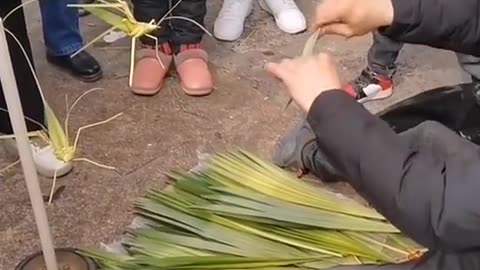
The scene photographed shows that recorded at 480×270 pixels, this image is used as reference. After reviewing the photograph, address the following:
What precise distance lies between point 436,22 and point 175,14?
1.00 m

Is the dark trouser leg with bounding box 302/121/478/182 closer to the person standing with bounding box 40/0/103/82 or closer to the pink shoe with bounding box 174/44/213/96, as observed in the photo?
the pink shoe with bounding box 174/44/213/96

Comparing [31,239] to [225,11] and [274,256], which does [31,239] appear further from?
[225,11]

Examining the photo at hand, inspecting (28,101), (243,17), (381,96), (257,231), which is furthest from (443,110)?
(28,101)

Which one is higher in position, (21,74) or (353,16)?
(353,16)

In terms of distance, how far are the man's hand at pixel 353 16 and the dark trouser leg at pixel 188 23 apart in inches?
36.3

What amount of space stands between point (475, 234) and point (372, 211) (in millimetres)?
565

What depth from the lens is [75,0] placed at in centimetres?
228

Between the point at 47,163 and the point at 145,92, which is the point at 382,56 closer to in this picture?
the point at 145,92

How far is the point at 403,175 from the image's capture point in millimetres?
1159

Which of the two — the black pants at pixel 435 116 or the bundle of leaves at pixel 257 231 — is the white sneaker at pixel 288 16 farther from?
the bundle of leaves at pixel 257 231

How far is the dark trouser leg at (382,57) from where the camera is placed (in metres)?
2.24

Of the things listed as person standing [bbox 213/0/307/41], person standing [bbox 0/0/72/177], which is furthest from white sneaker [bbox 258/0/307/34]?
person standing [bbox 0/0/72/177]

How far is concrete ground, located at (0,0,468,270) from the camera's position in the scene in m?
1.86

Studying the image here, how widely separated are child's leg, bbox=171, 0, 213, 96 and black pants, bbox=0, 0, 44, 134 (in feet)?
1.41
